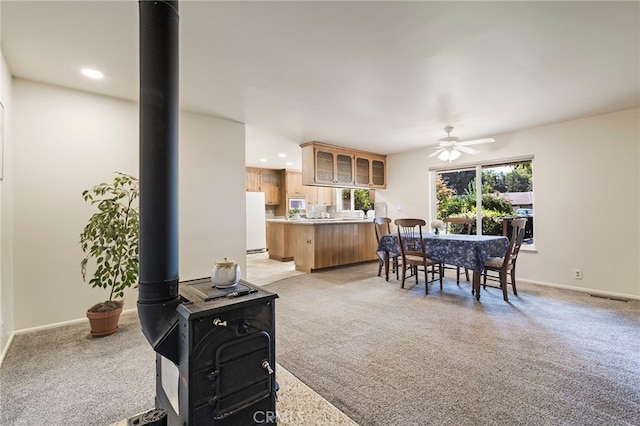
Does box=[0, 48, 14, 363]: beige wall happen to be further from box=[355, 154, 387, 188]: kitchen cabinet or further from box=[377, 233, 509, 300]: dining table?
box=[355, 154, 387, 188]: kitchen cabinet

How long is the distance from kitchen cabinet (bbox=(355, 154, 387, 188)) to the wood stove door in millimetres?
4796

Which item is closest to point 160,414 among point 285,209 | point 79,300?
point 79,300

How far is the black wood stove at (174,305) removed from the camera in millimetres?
1162

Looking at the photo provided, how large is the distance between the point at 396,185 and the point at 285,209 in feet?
11.1

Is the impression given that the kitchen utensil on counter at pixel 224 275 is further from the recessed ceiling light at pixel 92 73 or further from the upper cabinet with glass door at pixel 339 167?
the upper cabinet with glass door at pixel 339 167

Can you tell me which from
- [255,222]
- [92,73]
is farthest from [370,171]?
[92,73]

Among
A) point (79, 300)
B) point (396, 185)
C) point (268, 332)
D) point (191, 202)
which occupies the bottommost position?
point (79, 300)

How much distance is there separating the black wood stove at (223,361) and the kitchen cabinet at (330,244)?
3.61 m

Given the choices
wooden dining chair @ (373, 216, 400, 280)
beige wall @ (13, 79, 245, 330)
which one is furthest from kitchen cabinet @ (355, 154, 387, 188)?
beige wall @ (13, 79, 245, 330)

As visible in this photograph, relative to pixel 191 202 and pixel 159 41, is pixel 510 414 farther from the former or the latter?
pixel 191 202

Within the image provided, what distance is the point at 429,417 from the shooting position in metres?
1.48

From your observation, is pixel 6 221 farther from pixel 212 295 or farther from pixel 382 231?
pixel 382 231

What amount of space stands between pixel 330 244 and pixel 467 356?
328 cm

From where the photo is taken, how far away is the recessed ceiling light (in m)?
2.44
